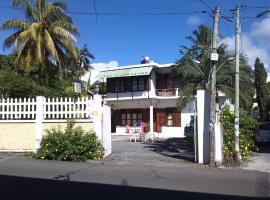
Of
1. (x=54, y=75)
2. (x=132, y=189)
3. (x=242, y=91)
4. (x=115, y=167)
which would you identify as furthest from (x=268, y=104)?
(x=132, y=189)

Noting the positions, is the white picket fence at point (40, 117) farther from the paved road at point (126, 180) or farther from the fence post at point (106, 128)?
the paved road at point (126, 180)

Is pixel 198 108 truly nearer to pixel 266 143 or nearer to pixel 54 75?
pixel 266 143

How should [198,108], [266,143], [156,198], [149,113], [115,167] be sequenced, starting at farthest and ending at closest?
[149,113] < [266,143] < [198,108] < [115,167] < [156,198]

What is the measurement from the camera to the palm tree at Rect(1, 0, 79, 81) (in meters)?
27.4

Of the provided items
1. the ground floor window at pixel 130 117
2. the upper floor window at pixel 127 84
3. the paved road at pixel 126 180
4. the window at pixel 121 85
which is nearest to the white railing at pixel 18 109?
the paved road at pixel 126 180

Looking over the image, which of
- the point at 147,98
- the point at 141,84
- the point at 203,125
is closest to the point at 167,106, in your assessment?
the point at 147,98

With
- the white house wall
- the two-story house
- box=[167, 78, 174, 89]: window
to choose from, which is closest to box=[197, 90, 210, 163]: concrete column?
the two-story house

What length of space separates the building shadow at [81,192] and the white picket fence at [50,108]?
6.39 meters

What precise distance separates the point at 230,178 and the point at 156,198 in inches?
155

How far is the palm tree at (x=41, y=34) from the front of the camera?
27359 millimetres

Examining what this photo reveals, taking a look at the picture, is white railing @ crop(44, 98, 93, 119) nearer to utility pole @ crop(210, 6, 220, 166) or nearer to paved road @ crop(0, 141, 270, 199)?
paved road @ crop(0, 141, 270, 199)

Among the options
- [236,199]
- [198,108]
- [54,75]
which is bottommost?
[236,199]

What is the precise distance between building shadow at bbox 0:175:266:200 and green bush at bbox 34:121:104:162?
16.2 feet

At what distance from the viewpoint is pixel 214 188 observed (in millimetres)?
10844
